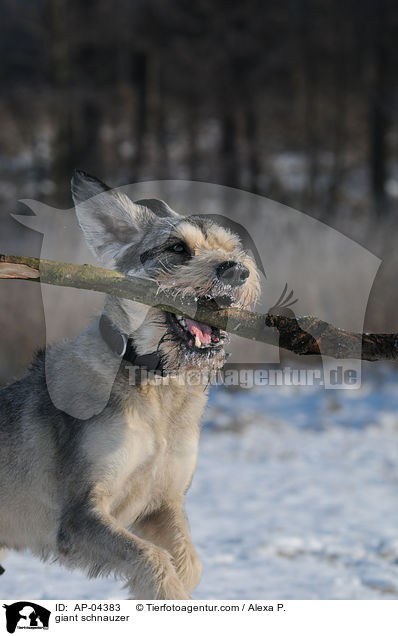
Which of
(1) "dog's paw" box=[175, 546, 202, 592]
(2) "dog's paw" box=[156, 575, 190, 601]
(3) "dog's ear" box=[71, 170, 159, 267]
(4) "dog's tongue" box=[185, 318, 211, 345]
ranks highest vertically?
(3) "dog's ear" box=[71, 170, 159, 267]

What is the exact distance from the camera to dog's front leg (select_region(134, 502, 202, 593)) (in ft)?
12.4

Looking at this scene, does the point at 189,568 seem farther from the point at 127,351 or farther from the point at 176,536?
the point at 127,351

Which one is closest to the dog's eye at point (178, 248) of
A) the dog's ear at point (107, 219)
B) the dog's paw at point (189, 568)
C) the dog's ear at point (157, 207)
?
the dog's ear at point (107, 219)

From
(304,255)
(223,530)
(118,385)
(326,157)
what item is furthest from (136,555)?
(326,157)

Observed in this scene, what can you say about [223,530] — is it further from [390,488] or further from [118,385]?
[118,385]

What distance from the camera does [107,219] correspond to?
4066 millimetres

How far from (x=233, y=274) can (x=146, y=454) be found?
1020 millimetres

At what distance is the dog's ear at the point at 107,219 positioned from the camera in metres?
3.92

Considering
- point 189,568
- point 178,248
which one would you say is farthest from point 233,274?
point 189,568

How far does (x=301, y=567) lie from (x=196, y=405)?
146 cm

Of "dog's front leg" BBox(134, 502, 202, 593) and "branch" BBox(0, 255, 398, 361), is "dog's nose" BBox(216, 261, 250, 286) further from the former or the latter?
"dog's front leg" BBox(134, 502, 202, 593)

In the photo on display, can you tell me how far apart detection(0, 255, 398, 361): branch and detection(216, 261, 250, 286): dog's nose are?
0.73 ft

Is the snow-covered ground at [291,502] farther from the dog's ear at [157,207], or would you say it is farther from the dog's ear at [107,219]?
the dog's ear at [157,207]
